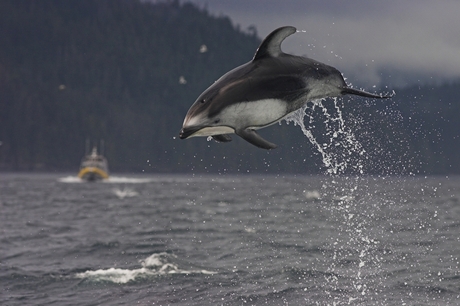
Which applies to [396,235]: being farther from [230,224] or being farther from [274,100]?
[274,100]

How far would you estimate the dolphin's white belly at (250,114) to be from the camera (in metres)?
7.41

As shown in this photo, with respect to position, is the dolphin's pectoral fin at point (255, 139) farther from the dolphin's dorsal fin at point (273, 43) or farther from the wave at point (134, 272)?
the wave at point (134, 272)

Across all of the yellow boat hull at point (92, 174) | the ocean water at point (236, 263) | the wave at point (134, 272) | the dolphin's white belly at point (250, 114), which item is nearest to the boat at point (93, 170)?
the yellow boat hull at point (92, 174)

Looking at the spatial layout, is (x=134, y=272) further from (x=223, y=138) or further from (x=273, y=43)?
(x=273, y=43)

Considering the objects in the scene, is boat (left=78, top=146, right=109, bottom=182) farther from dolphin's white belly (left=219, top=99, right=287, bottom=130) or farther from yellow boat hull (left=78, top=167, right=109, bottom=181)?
dolphin's white belly (left=219, top=99, right=287, bottom=130)

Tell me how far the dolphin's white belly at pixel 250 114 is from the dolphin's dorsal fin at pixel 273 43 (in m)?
0.71

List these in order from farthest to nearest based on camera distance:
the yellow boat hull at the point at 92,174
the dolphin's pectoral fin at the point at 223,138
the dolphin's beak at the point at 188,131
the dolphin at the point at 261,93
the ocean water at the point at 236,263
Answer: the yellow boat hull at the point at 92,174, the ocean water at the point at 236,263, the dolphin's pectoral fin at the point at 223,138, the dolphin at the point at 261,93, the dolphin's beak at the point at 188,131

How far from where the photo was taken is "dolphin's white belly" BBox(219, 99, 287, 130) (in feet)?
24.3

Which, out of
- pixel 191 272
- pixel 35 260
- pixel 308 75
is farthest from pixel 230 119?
pixel 35 260

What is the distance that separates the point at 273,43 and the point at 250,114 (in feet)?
3.74

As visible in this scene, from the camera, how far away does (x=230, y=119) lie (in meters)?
7.42

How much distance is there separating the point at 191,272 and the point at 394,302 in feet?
19.3

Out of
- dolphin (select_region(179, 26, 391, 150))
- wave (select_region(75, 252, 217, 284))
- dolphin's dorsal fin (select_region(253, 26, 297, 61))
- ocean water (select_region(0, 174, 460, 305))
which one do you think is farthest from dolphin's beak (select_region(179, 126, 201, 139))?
wave (select_region(75, 252, 217, 284))

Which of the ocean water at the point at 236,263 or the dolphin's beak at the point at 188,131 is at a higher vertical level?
the dolphin's beak at the point at 188,131
